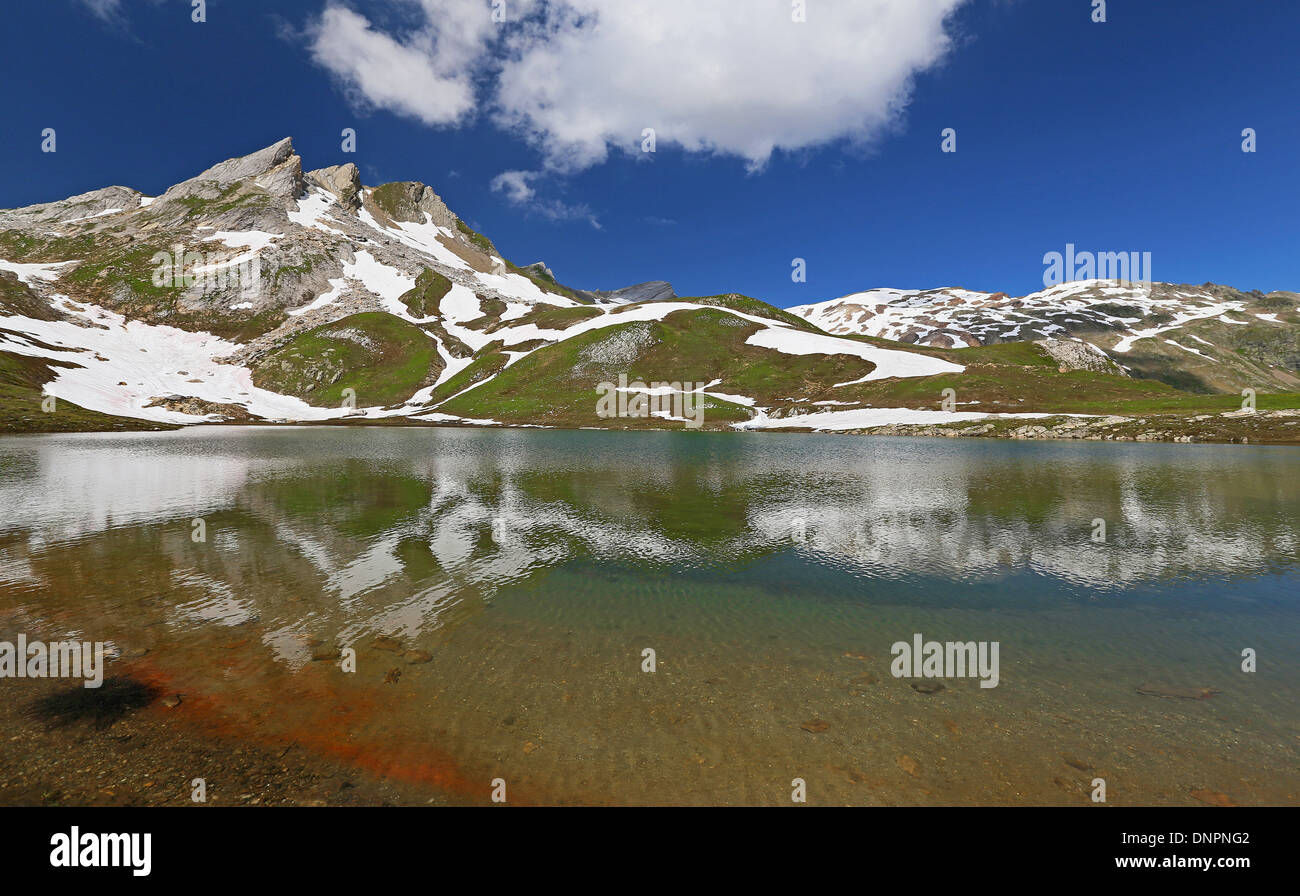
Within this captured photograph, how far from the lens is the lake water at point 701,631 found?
1021 centimetres

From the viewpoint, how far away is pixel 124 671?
1366 centimetres

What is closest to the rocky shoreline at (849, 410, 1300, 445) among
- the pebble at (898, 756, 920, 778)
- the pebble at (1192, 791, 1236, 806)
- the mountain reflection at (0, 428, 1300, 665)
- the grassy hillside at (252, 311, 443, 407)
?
the mountain reflection at (0, 428, 1300, 665)

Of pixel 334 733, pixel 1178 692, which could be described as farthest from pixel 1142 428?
pixel 334 733

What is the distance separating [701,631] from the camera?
16750 mm

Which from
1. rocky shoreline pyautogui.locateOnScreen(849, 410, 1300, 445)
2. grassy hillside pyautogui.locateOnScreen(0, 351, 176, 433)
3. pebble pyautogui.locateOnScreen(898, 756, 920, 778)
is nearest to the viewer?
pebble pyautogui.locateOnScreen(898, 756, 920, 778)

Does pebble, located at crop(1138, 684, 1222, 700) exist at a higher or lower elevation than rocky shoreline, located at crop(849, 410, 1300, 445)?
lower

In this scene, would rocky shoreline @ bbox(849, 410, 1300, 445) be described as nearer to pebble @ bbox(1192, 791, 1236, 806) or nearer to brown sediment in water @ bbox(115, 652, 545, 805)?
pebble @ bbox(1192, 791, 1236, 806)

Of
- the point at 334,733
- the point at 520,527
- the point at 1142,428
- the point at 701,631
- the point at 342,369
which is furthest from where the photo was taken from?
the point at 342,369

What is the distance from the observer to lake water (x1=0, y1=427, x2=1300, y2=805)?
33.5 ft

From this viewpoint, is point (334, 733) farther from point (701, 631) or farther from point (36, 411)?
point (36, 411)

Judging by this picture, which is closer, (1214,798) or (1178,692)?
(1214,798)

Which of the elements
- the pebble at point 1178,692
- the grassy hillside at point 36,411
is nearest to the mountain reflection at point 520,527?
the pebble at point 1178,692
